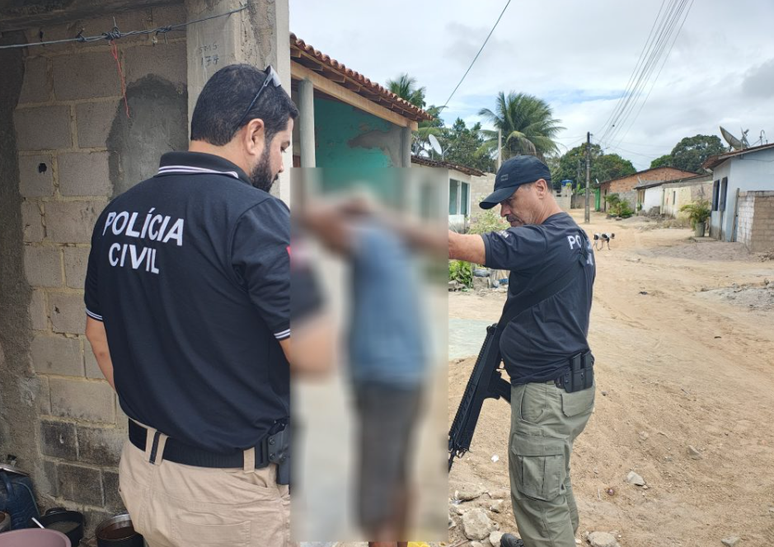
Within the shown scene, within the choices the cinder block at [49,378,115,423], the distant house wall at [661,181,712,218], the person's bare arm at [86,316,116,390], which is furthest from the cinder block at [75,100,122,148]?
the distant house wall at [661,181,712,218]

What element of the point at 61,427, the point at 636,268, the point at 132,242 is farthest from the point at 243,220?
the point at 636,268

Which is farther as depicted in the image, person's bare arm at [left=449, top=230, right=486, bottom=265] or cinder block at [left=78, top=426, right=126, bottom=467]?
cinder block at [left=78, top=426, right=126, bottom=467]

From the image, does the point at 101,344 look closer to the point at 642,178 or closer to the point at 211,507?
the point at 211,507

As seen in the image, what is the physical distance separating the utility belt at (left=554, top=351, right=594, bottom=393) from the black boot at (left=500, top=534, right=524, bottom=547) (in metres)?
0.88

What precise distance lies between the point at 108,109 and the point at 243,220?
1.76 metres

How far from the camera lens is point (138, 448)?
154cm

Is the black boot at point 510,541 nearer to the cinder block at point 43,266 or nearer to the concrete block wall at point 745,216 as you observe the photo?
the cinder block at point 43,266

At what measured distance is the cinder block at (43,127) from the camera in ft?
8.82

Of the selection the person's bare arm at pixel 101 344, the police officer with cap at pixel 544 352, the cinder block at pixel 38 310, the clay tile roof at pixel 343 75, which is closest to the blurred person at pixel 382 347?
the person's bare arm at pixel 101 344

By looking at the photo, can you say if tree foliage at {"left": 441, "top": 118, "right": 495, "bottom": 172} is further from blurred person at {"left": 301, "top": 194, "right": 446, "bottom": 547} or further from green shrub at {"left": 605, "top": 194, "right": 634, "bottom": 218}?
blurred person at {"left": 301, "top": 194, "right": 446, "bottom": 547}

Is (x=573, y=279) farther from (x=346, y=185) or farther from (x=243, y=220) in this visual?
(x=346, y=185)

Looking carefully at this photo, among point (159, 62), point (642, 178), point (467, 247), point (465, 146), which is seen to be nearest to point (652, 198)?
point (642, 178)

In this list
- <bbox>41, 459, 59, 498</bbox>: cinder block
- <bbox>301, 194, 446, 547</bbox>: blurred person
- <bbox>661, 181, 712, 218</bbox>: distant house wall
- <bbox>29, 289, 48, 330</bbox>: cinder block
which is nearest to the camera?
<bbox>301, 194, 446, 547</bbox>: blurred person

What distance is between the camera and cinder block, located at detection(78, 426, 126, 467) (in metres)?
2.78
